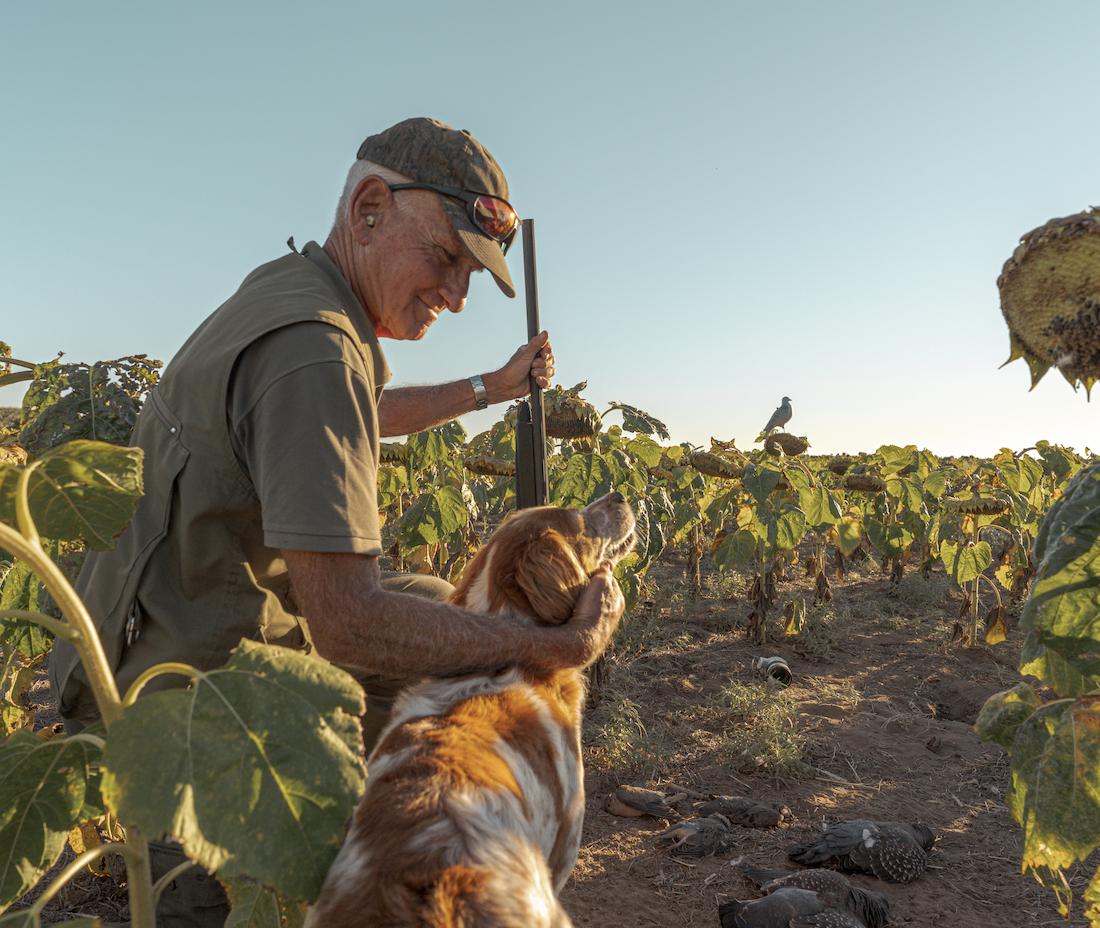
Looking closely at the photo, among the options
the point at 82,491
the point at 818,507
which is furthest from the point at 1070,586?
the point at 818,507

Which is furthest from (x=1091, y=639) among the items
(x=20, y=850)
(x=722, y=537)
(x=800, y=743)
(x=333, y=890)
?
(x=722, y=537)

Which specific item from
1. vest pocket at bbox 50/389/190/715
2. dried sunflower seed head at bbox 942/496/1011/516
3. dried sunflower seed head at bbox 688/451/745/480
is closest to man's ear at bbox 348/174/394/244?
vest pocket at bbox 50/389/190/715

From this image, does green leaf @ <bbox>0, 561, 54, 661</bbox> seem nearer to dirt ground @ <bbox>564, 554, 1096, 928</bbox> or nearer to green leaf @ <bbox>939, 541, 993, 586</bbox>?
dirt ground @ <bbox>564, 554, 1096, 928</bbox>

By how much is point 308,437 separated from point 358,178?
1.32 meters

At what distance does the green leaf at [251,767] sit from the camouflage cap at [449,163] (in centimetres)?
198

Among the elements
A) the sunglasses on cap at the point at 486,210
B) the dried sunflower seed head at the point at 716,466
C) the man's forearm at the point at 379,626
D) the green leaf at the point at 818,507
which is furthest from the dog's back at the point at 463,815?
the green leaf at the point at 818,507

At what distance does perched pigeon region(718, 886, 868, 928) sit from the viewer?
3441 mm

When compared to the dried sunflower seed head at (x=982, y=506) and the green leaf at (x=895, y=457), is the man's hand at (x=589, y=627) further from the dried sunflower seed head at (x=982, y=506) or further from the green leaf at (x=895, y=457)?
the green leaf at (x=895, y=457)

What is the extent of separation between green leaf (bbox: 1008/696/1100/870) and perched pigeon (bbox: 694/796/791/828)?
3.07 metres

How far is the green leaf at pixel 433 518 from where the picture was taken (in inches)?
250

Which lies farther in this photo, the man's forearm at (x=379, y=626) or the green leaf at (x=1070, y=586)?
the man's forearm at (x=379, y=626)

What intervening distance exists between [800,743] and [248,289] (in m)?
4.55

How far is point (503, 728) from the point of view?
236cm

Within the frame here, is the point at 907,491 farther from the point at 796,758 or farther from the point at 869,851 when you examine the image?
the point at 869,851
